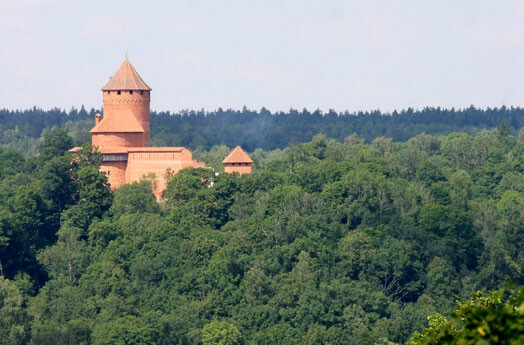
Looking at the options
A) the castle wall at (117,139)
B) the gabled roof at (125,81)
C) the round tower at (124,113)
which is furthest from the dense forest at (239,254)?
the gabled roof at (125,81)

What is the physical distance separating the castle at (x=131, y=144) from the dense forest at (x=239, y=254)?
2.20 feet

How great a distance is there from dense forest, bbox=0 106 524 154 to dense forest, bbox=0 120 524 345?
7195 centimetres

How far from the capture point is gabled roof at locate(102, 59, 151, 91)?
61062 millimetres

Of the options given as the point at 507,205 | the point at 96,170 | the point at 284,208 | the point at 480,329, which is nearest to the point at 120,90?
the point at 96,170

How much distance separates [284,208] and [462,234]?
28.9 ft

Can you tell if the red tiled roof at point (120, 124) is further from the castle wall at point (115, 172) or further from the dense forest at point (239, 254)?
the castle wall at point (115, 172)

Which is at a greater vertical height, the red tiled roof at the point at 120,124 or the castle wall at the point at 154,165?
the red tiled roof at the point at 120,124

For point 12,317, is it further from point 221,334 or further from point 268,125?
point 268,125

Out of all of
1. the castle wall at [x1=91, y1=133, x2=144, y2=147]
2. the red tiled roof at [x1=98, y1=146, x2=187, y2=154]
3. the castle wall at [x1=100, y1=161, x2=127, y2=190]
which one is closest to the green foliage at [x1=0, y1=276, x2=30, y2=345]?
the castle wall at [x1=100, y1=161, x2=127, y2=190]

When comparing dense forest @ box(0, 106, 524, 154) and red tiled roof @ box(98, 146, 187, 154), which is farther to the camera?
dense forest @ box(0, 106, 524, 154)

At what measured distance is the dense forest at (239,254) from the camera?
4978 cm

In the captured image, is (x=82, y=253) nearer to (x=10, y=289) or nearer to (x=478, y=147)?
(x=10, y=289)

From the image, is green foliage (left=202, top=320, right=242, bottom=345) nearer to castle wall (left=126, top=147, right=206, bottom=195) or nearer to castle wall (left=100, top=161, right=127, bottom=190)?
castle wall (left=126, top=147, right=206, bottom=195)

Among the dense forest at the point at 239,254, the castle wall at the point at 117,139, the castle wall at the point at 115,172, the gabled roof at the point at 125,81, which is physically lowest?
the dense forest at the point at 239,254
